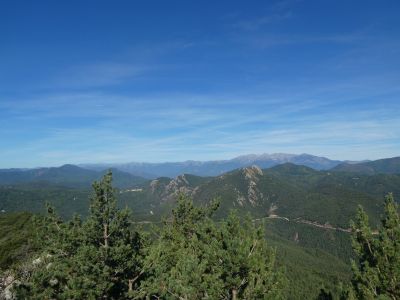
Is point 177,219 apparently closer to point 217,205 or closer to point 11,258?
point 217,205

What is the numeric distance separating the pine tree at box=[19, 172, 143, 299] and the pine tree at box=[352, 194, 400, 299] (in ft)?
71.8

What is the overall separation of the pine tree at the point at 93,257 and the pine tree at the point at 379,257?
71.8 feet

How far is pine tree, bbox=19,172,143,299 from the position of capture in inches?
Result: 1128

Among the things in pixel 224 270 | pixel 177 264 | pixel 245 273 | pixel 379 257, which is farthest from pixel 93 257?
pixel 379 257

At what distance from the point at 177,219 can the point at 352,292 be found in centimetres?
2893

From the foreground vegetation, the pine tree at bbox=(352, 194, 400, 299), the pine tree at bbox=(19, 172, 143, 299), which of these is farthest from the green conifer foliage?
the pine tree at bbox=(352, 194, 400, 299)

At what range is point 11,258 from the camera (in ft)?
247

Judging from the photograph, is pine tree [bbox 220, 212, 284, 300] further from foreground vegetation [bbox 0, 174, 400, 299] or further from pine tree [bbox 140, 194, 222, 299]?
pine tree [bbox 140, 194, 222, 299]

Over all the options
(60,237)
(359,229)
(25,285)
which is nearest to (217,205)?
(359,229)

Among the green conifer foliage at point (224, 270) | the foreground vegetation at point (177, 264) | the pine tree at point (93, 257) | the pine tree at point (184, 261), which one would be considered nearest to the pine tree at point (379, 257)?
the foreground vegetation at point (177, 264)

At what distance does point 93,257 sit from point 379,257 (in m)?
25.8

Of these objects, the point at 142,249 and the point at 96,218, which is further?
the point at 142,249

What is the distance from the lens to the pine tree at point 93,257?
28.7 metres

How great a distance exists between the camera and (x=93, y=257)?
2994 cm
